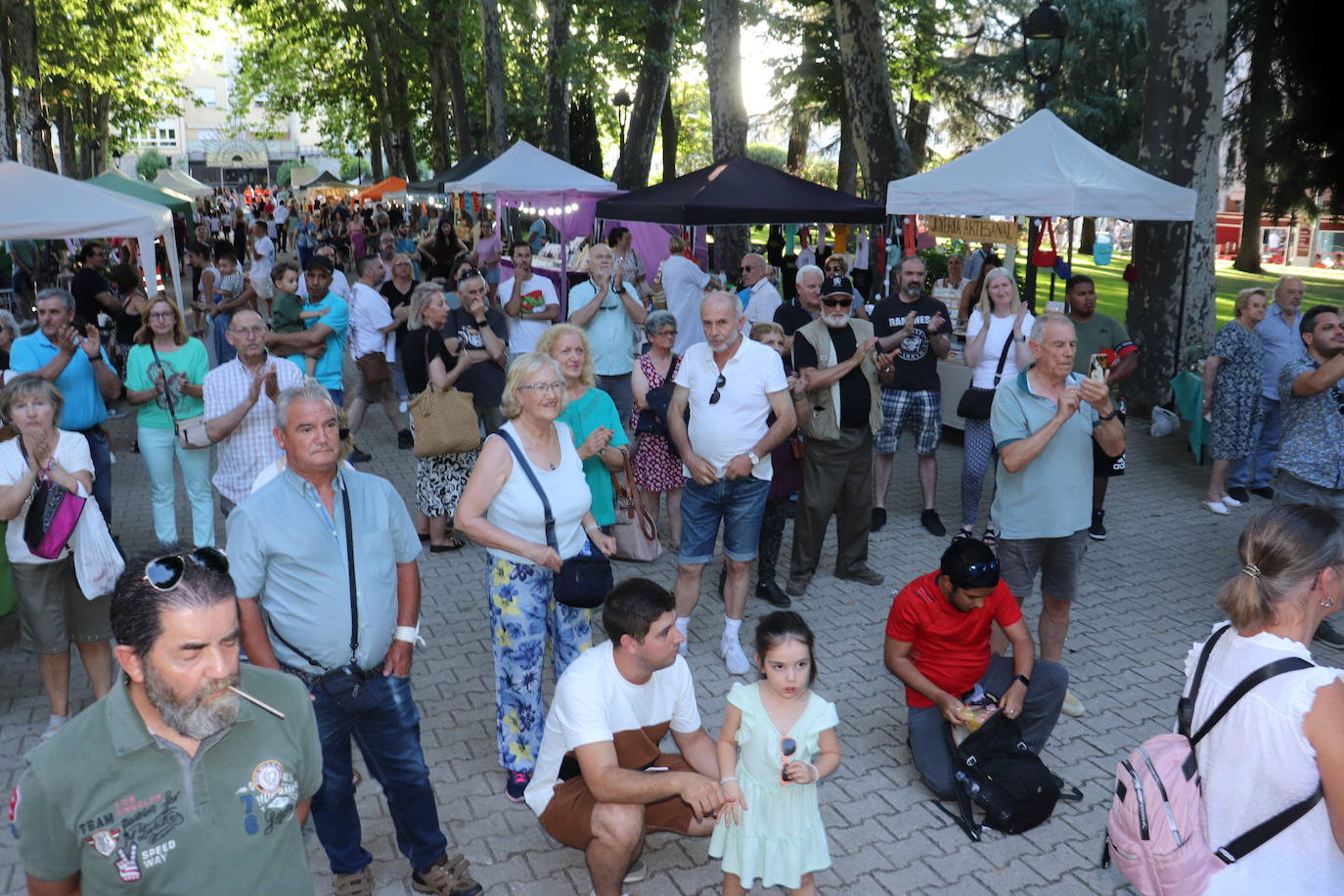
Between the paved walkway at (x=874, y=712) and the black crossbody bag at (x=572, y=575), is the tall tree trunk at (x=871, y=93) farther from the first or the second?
the black crossbody bag at (x=572, y=575)

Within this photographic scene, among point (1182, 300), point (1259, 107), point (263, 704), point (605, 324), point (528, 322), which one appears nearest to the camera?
point (263, 704)

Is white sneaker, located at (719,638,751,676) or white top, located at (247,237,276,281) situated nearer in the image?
white sneaker, located at (719,638,751,676)

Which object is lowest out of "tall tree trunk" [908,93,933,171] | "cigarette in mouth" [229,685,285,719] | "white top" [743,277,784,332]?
"cigarette in mouth" [229,685,285,719]

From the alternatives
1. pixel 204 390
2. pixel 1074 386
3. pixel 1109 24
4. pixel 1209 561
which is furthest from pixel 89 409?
pixel 1109 24

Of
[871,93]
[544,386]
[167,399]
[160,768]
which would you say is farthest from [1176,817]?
[871,93]

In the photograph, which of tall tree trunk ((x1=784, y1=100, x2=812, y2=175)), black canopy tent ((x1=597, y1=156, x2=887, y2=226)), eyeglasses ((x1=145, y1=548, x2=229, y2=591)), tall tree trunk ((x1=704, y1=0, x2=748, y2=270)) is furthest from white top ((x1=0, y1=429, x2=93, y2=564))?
tall tree trunk ((x1=784, y1=100, x2=812, y2=175))

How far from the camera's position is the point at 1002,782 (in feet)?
14.1

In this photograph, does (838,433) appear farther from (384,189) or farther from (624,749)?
(384,189)

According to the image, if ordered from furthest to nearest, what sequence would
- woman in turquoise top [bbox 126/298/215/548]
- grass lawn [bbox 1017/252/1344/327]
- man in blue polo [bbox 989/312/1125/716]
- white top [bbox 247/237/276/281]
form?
grass lawn [bbox 1017/252/1344/327] → white top [bbox 247/237/276/281] → woman in turquoise top [bbox 126/298/215/548] → man in blue polo [bbox 989/312/1125/716]

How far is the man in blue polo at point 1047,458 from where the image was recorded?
4.82m

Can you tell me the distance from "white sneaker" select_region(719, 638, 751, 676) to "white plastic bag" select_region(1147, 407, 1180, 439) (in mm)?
5643

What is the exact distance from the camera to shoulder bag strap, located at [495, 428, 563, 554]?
419 centimetres

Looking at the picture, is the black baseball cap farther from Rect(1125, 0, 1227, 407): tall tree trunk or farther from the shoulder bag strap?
Rect(1125, 0, 1227, 407): tall tree trunk

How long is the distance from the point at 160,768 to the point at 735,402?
12.2 feet
